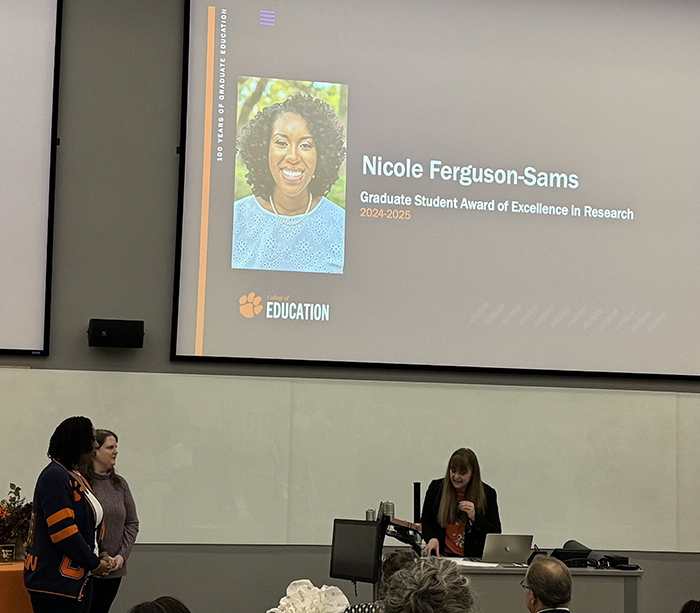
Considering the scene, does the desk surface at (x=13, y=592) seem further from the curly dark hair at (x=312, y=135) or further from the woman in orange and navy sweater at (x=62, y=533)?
the curly dark hair at (x=312, y=135)

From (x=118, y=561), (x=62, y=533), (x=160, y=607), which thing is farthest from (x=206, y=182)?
(x=160, y=607)

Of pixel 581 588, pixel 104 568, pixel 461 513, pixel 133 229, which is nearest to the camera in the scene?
pixel 581 588

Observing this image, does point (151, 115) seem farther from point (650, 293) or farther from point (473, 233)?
point (650, 293)

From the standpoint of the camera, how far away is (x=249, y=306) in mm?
5383

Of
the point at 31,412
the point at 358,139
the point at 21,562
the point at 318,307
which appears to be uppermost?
the point at 358,139

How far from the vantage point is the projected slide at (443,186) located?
542 cm

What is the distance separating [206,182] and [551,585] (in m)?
3.39

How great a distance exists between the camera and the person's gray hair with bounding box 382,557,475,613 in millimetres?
2139

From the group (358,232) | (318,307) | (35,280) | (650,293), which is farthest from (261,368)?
(650,293)

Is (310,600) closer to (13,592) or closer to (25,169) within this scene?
(13,592)

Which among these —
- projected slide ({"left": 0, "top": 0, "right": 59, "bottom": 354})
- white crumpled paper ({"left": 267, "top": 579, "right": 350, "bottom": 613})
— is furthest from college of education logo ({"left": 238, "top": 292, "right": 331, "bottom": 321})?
white crumpled paper ({"left": 267, "top": 579, "right": 350, "bottom": 613})

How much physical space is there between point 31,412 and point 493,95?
3.54 metres

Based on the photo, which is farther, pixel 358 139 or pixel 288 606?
pixel 358 139

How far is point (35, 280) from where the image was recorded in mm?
5234
